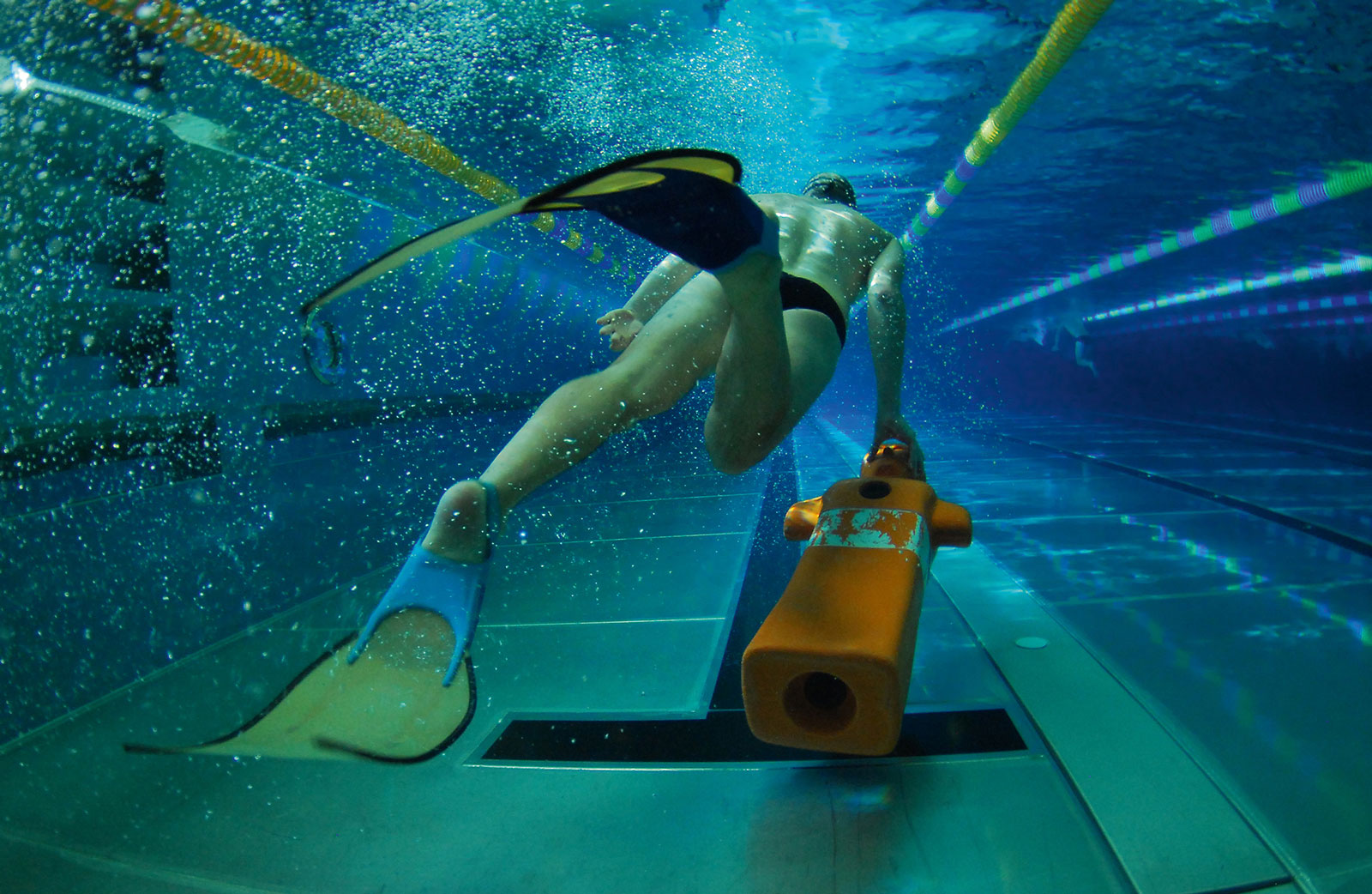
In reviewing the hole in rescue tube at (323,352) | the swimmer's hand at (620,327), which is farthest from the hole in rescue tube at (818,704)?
the hole in rescue tube at (323,352)

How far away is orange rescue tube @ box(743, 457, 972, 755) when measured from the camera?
151cm

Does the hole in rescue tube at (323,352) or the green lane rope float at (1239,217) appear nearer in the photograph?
the hole in rescue tube at (323,352)

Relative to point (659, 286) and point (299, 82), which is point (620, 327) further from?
point (299, 82)

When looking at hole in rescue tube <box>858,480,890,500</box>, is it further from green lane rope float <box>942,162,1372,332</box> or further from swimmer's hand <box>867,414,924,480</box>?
green lane rope float <box>942,162,1372,332</box>

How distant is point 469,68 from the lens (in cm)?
531

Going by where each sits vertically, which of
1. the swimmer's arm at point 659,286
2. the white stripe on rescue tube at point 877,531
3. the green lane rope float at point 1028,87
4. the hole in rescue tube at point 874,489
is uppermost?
the green lane rope float at point 1028,87

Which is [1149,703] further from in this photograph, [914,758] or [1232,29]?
[1232,29]

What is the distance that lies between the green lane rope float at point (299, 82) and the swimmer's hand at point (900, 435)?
358cm

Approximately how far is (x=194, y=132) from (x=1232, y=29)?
23.7ft

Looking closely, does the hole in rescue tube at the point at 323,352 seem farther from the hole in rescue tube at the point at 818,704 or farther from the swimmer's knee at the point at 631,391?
the hole in rescue tube at the point at 818,704

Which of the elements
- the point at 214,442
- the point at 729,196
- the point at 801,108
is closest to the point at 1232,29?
the point at 801,108

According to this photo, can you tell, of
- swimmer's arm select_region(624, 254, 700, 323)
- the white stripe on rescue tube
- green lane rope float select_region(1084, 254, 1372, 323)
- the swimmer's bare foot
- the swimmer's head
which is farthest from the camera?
green lane rope float select_region(1084, 254, 1372, 323)

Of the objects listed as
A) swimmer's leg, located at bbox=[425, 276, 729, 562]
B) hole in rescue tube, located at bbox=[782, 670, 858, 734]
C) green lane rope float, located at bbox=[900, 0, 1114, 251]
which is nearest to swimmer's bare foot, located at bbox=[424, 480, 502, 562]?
swimmer's leg, located at bbox=[425, 276, 729, 562]

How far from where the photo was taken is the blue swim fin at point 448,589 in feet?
5.75
